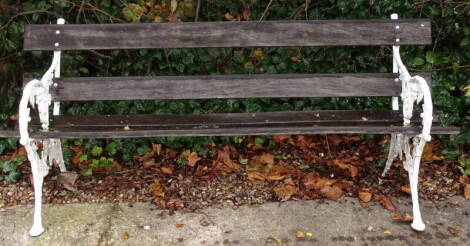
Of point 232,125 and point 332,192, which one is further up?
point 232,125

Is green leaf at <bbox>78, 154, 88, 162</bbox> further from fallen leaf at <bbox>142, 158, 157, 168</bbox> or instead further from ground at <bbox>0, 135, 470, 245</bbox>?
fallen leaf at <bbox>142, 158, 157, 168</bbox>

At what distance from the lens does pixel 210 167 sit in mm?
3473

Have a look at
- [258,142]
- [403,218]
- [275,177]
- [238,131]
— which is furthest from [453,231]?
[258,142]

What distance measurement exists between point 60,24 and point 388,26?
80.9 inches

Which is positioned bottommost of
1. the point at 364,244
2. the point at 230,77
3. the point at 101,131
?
the point at 364,244

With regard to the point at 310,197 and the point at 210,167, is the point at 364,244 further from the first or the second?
the point at 210,167

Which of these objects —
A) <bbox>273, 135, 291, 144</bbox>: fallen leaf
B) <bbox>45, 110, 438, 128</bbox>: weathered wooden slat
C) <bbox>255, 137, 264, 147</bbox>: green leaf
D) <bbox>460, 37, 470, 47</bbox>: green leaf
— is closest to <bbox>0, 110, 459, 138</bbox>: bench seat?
<bbox>45, 110, 438, 128</bbox>: weathered wooden slat

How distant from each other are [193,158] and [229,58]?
87 cm

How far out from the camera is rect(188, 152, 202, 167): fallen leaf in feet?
11.3

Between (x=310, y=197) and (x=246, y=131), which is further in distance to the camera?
(x=310, y=197)

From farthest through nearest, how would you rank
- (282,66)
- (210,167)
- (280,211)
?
(282,66) → (210,167) → (280,211)

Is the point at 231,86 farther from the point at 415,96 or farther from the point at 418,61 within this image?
the point at 418,61

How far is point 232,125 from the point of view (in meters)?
2.84

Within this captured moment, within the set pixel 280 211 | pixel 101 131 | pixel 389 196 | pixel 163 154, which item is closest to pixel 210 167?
pixel 163 154
